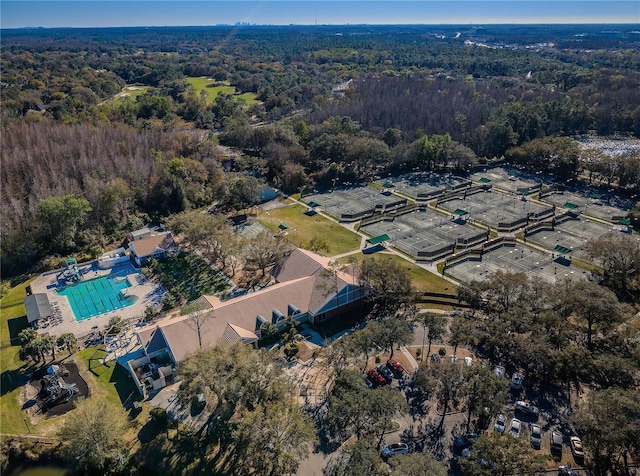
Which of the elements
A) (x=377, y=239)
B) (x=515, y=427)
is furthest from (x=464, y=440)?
(x=377, y=239)

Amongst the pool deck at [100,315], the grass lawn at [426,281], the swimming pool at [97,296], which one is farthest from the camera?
the grass lawn at [426,281]

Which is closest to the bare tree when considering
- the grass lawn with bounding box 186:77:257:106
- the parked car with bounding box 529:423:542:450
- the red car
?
the red car

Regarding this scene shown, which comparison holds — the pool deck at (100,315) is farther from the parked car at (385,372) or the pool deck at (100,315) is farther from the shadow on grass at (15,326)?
the parked car at (385,372)

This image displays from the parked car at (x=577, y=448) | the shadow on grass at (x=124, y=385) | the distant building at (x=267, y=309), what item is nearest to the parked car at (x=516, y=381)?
the parked car at (x=577, y=448)

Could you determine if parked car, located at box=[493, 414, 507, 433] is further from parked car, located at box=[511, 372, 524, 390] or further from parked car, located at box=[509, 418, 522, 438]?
parked car, located at box=[511, 372, 524, 390]

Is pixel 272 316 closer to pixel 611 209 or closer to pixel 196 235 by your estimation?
pixel 196 235

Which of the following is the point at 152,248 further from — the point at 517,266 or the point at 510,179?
the point at 510,179
